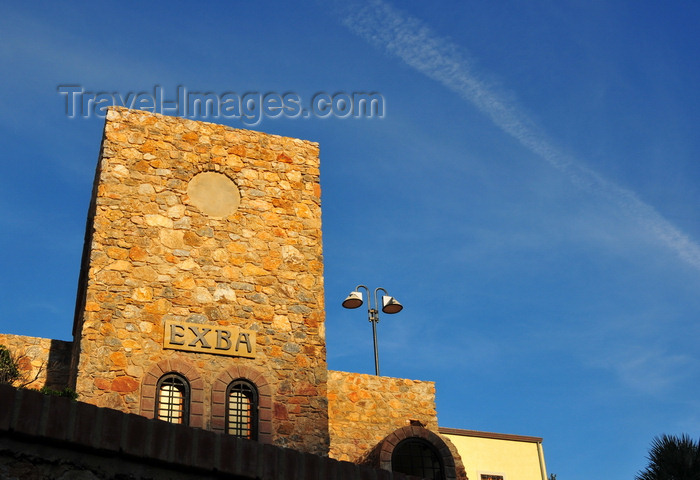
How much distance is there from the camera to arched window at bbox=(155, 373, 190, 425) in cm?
1149

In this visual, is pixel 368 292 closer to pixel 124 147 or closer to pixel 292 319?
pixel 292 319

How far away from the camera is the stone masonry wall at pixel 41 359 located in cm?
1218

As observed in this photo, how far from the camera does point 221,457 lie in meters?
4.61

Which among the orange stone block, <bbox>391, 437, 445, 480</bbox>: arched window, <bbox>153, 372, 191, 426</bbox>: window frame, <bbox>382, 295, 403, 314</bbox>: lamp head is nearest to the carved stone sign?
<bbox>153, 372, 191, 426</bbox>: window frame

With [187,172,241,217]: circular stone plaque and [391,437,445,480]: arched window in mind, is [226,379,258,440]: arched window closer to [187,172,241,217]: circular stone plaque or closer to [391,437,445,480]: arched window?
[187,172,241,217]: circular stone plaque

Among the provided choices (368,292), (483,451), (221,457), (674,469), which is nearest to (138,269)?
(368,292)

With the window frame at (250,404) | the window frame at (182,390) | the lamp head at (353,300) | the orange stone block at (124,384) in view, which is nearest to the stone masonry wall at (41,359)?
the orange stone block at (124,384)

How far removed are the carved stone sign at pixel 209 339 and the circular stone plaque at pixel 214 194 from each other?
210 cm

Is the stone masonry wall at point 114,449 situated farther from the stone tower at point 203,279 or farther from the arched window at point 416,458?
the arched window at point 416,458

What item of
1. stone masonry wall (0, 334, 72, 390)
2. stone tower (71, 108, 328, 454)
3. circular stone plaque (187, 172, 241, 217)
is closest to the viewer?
stone tower (71, 108, 328, 454)

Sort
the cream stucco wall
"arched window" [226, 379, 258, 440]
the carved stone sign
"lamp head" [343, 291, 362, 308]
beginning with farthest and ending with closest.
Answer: the cream stucco wall, "lamp head" [343, 291, 362, 308], the carved stone sign, "arched window" [226, 379, 258, 440]

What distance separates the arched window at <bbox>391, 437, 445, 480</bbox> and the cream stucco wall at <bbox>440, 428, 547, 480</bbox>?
193 inches

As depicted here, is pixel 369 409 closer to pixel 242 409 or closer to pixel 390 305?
pixel 390 305

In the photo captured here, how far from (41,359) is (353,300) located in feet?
22.4
